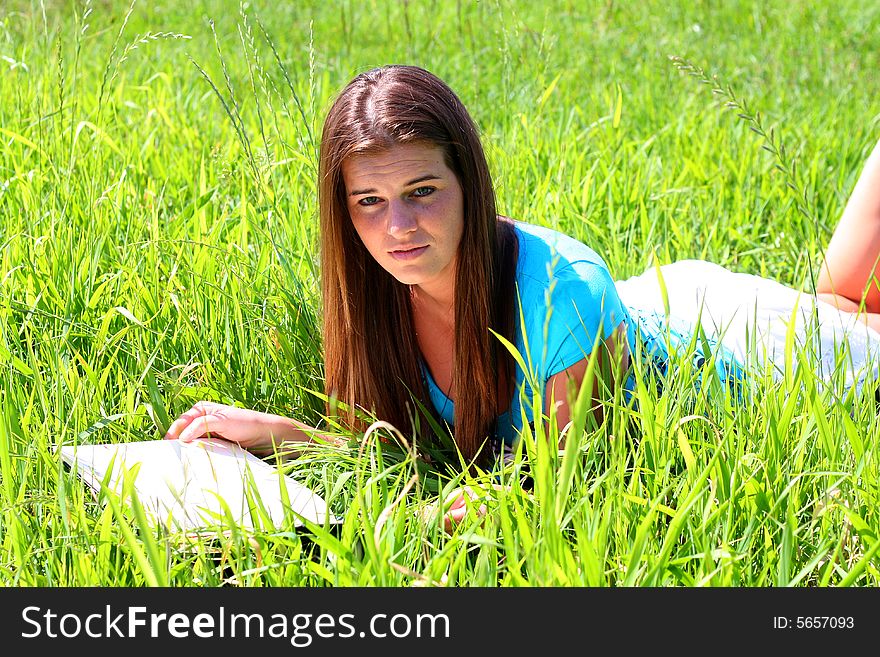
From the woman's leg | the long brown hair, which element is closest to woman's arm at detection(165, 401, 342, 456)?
A: the long brown hair

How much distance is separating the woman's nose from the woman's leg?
43.6 inches

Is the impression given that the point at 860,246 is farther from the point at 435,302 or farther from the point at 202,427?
the point at 202,427

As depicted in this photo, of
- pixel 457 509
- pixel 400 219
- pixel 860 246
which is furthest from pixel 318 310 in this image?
pixel 860 246

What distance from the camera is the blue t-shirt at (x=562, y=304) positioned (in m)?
1.97

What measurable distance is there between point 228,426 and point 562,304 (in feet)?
2.29

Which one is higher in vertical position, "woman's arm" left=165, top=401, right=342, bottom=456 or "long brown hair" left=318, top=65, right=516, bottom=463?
"long brown hair" left=318, top=65, right=516, bottom=463

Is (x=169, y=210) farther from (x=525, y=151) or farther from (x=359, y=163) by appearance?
(x=359, y=163)

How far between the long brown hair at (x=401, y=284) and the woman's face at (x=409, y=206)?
2cm

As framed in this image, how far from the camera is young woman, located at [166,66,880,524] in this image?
1960 millimetres

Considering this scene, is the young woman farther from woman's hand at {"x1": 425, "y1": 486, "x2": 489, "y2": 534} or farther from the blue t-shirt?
woman's hand at {"x1": 425, "y1": 486, "x2": 489, "y2": 534}

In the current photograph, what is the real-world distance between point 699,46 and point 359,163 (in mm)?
3962

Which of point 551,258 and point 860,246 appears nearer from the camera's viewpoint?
point 551,258

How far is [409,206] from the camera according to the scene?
6.41 feet

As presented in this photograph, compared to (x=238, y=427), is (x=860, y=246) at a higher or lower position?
higher
